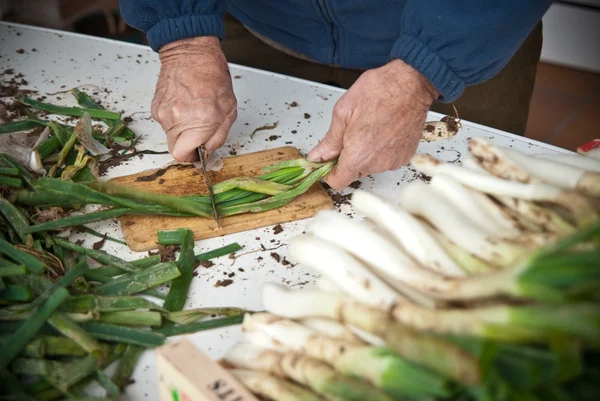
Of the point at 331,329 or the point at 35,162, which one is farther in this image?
the point at 35,162

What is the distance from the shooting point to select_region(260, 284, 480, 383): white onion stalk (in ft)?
3.18

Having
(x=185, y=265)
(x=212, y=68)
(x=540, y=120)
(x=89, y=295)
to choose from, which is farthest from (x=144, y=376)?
(x=540, y=120)

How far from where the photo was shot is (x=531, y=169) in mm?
1391

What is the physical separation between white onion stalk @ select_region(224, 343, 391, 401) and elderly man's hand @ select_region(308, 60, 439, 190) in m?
1.00

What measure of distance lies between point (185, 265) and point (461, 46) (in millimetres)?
1102

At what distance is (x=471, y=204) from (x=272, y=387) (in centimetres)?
55

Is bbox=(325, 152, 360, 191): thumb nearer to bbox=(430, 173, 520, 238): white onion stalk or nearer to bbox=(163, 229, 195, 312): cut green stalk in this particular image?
bbox=(163, 229, 195, 312): cut green stalk

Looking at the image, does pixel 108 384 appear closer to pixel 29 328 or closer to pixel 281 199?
pixel 29 328

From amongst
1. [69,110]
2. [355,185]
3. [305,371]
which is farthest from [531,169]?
[69,110]

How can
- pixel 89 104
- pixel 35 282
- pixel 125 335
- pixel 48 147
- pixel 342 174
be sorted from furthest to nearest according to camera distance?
1. pixel 89 104
2. pixel 48 147
3. pixel 342 174
4. pixel 35 282
5. pixel 125 335

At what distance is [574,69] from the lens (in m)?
5.32

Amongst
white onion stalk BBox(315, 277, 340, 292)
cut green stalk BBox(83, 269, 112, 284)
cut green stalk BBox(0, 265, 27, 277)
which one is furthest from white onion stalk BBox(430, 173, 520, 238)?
cut green stalk BBox(0, 265, 27, 277)

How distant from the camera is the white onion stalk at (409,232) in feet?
4.06

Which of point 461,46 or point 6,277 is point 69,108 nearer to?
point 6,277
